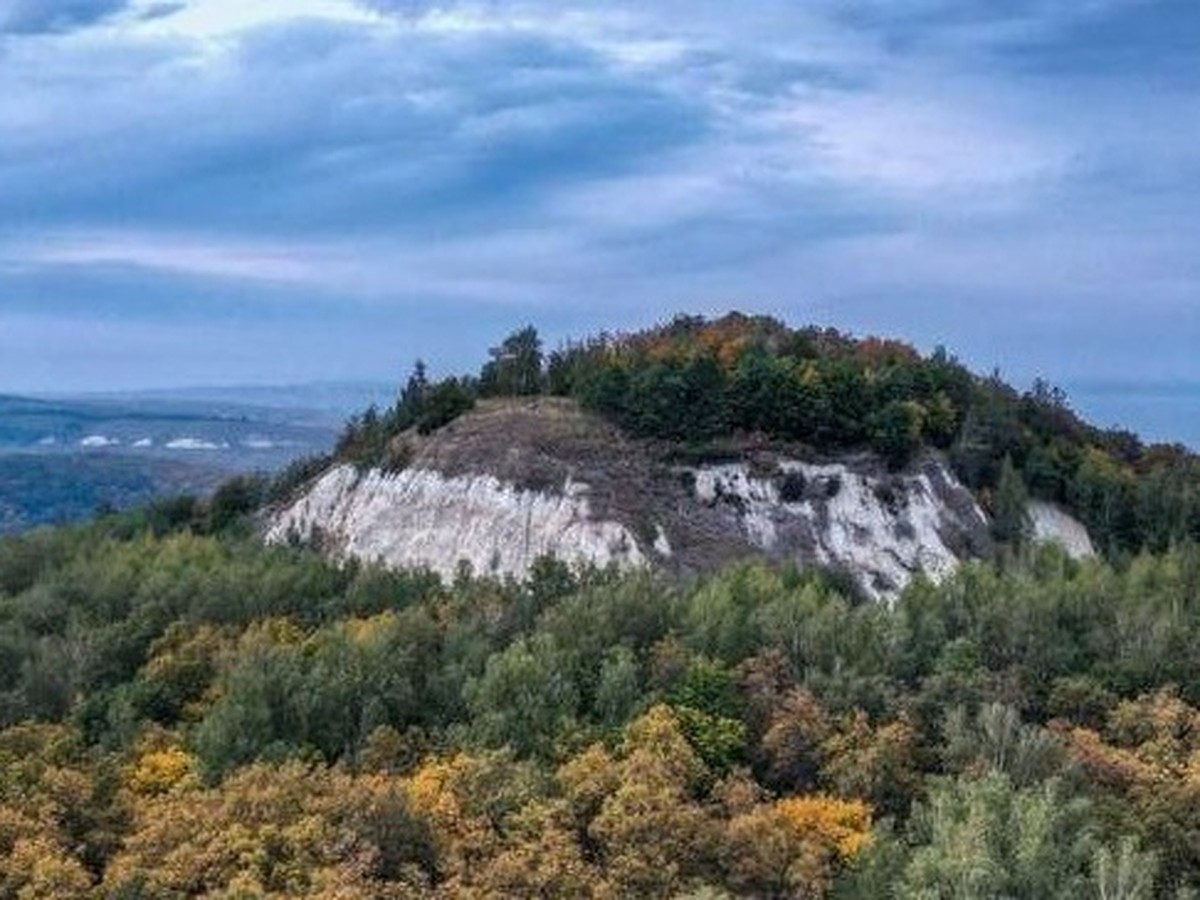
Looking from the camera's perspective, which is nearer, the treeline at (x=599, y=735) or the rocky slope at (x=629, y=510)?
the treeline at (x=599, y=735)

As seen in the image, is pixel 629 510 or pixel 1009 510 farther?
pixel 1009 510

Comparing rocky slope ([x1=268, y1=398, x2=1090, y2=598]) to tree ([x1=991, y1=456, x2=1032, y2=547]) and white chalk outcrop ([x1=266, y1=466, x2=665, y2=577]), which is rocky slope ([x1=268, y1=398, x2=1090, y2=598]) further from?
tree ([x1=991, y1=456, x2=1032, y2=547])

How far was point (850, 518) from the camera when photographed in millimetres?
84312

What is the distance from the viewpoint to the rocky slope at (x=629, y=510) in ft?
266

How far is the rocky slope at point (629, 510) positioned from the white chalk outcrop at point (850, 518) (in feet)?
0.24

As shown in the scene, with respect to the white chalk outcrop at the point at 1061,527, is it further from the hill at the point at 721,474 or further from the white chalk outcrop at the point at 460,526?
the white chalk outcrop at the point at 460,526

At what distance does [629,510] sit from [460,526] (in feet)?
29.7

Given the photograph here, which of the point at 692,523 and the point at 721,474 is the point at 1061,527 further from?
the point at 692,523

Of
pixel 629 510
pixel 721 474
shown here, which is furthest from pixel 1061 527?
pixel 629 510

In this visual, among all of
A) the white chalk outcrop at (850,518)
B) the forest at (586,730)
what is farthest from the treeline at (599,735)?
the white chalk outcrop at (850,518)

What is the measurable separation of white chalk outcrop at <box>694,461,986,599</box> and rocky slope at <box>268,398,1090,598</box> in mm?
75

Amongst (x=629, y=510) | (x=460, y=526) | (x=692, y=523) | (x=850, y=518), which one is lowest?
(x=460, y=526)

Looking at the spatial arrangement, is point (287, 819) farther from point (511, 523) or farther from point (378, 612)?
point (511, 523)

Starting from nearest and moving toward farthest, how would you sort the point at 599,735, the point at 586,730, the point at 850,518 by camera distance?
1. the point at 599,735
2. the point at 586,730
3. the point at 850,518
